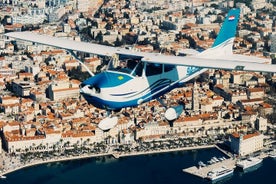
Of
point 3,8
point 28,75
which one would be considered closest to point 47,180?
point 28,75

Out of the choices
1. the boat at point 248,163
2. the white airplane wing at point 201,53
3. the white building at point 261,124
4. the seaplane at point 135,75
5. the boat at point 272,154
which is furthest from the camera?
the white building at point 261,124

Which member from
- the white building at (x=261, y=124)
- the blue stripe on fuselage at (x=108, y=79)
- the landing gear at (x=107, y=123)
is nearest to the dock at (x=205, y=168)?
the white building at (x=261, y=124)

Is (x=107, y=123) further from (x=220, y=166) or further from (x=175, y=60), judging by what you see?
(x=220, y=166)

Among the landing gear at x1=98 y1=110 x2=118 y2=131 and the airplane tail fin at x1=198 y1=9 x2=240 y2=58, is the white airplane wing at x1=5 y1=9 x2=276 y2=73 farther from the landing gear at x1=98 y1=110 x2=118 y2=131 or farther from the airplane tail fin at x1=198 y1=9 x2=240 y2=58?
the landing gear at x1=98 y1=110 x2=118 y2=131

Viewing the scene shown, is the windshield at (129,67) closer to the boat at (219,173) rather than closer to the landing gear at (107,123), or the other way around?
the landing gear at (107,123)

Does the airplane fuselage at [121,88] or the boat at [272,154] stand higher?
the airplane fuselage at [121,88]

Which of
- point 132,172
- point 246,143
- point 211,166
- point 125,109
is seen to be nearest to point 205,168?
point 211,166

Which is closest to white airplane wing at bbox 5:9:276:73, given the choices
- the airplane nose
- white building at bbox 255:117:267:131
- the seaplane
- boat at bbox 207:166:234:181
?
the seaplane
